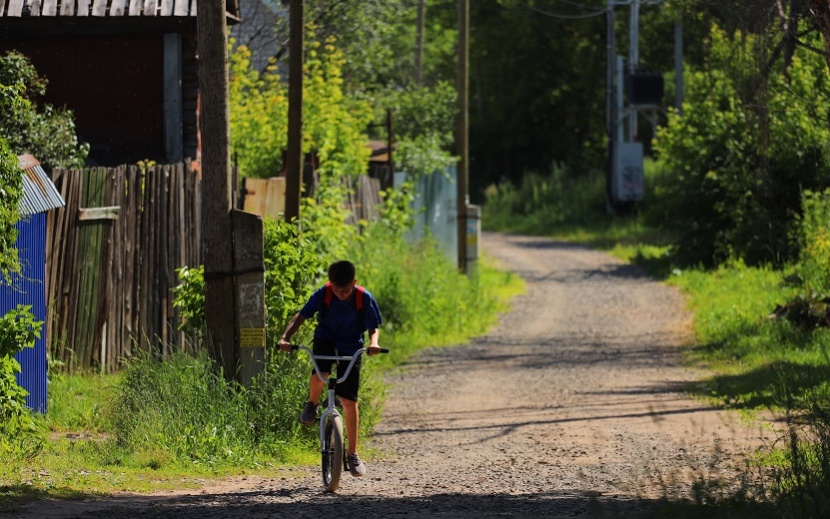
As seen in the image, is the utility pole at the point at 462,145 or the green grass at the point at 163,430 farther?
the utility pole at the point at 462,145

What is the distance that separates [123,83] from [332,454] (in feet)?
29.2

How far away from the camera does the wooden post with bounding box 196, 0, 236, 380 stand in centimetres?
1024

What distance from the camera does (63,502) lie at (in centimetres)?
793

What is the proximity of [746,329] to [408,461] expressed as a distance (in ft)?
27.3

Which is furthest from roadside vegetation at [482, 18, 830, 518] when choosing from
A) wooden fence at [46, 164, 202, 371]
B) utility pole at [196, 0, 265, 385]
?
wooden fence at [46, 164, 202, 371]

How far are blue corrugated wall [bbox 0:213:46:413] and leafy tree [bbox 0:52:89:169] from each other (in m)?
2.33

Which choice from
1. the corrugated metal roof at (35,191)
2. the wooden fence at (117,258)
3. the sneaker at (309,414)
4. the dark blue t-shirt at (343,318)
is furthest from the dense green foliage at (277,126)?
the dark blue t-shirt at (343,318)

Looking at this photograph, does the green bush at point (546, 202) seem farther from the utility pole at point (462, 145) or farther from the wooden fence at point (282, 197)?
the wooden fence at point (282, 197)

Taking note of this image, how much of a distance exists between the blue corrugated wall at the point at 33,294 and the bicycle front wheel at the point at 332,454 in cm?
281

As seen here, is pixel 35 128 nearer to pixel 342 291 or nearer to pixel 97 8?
pixel 97 8

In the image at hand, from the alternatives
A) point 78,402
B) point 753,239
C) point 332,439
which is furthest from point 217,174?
point 753,239

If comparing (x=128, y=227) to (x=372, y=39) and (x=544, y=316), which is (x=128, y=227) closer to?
(x=544, y=316)

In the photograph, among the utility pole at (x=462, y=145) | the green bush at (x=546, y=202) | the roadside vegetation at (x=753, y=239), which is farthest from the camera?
the green bush at (x=546, y=202)

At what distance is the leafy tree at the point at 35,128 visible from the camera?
12.9 metres
